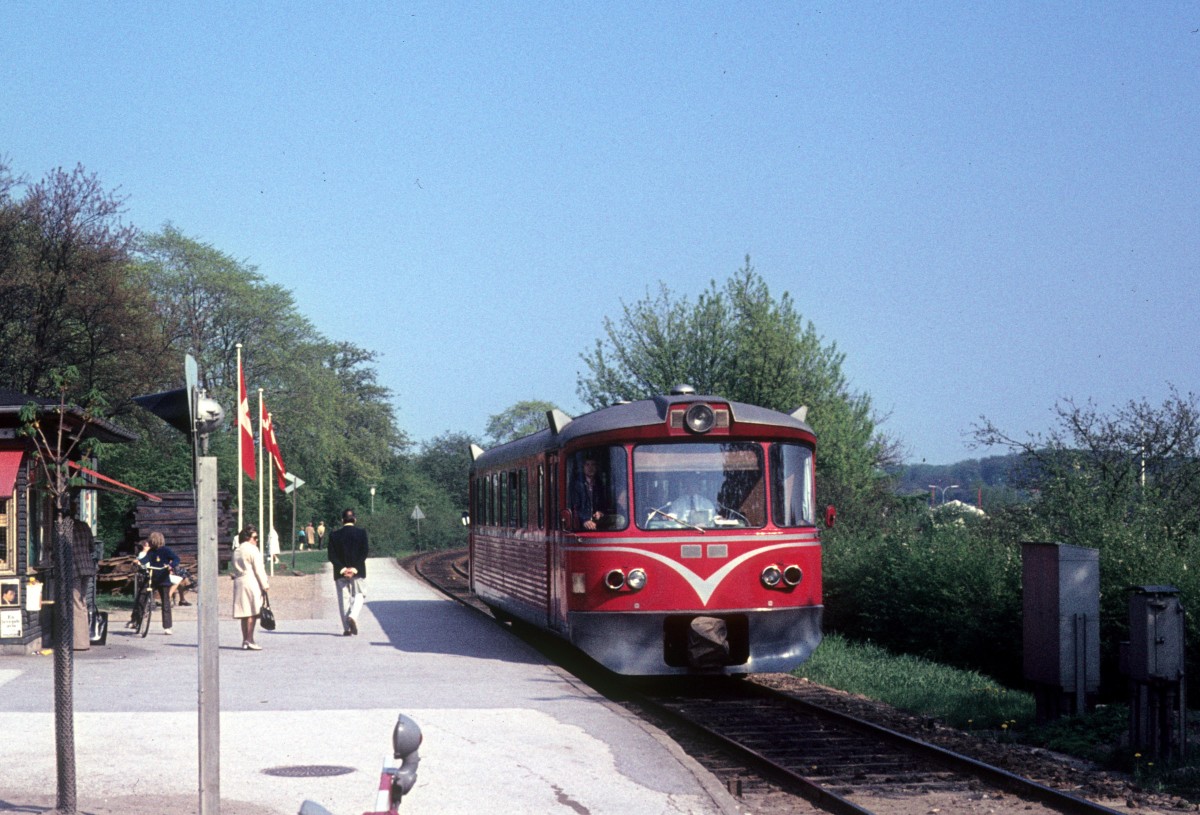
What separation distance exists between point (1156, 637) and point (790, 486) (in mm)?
5034

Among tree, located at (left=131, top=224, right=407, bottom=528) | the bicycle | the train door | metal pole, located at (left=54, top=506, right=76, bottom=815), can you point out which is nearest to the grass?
the train door

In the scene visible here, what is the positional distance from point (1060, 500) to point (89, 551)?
12.1 meters

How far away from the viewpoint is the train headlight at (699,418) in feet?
52.0

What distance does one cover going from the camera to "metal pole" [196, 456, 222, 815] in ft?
25.3

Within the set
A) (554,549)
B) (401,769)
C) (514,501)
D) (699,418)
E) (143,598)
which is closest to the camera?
(401,769)

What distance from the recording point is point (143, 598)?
71.7ft

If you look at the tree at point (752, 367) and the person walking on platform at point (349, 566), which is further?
the tree at point (752, 367)

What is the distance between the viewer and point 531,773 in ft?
33.5

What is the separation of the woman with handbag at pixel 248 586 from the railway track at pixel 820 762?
16.5 feet

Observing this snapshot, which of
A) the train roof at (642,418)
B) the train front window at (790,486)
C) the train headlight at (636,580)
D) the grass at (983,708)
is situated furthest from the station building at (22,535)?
the grass at (983,708)

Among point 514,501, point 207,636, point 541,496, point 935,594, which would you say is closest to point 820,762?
point 207,636

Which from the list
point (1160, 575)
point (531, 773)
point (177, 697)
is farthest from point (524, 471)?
point (531, 773)

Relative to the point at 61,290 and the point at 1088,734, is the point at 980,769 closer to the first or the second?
the point at 1088,734

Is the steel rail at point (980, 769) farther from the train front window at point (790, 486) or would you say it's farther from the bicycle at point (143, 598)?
the bicycle at point (143, 598)
